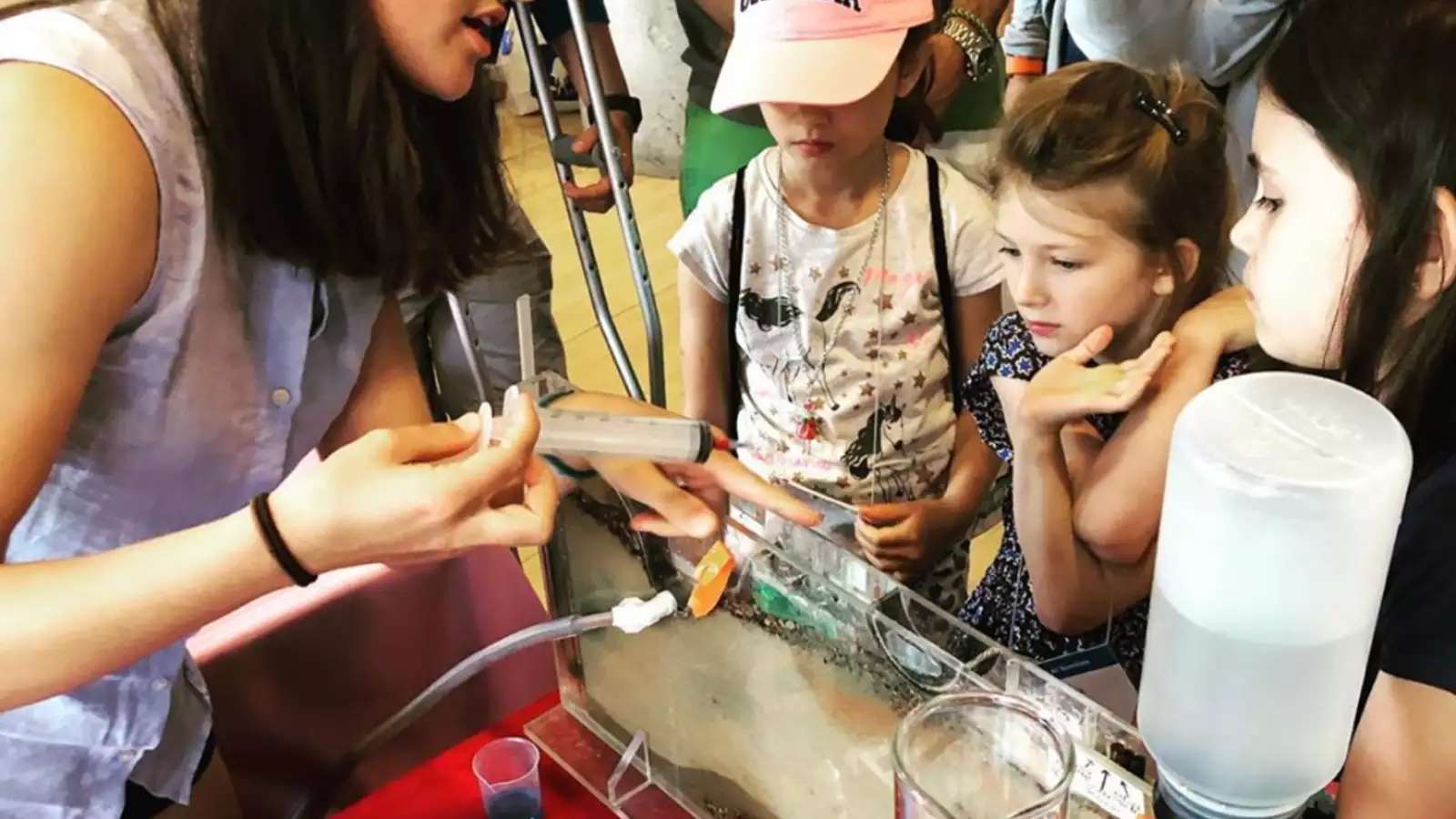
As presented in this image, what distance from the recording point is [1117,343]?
1214 mm

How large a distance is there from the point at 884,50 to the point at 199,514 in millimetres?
828

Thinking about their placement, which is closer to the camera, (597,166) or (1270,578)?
(1270,578)

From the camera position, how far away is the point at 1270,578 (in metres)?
0.50

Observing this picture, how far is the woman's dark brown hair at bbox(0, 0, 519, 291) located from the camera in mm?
820

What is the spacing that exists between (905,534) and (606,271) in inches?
90.7

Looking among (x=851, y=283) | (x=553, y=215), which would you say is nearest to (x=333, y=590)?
(x=851, y=283)

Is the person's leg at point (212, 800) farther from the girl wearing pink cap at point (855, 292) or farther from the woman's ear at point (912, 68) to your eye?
the woman's ear at point (912, 68)

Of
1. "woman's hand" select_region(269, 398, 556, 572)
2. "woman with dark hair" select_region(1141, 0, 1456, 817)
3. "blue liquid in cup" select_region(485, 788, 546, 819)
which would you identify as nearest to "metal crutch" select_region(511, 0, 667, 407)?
"blue liquid in cup" select_region(485, 788, 546, 819)

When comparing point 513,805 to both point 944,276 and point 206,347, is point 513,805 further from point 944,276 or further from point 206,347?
point 944,276

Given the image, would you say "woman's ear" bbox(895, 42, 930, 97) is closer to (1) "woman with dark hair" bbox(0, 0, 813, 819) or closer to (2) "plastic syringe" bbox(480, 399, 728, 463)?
(1) "woman with dark hair" bbox(0, 0, 813, 819)

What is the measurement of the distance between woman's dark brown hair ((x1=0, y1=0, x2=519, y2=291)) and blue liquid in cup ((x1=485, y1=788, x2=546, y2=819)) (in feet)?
1.39

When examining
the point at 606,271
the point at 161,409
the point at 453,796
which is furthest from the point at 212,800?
the point at 606,271

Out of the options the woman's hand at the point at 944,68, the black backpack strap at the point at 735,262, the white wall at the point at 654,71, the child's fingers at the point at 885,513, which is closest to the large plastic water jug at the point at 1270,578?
the child's fingers at the point at 885,513

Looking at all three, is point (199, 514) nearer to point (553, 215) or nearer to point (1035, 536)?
point (1035, 536)
